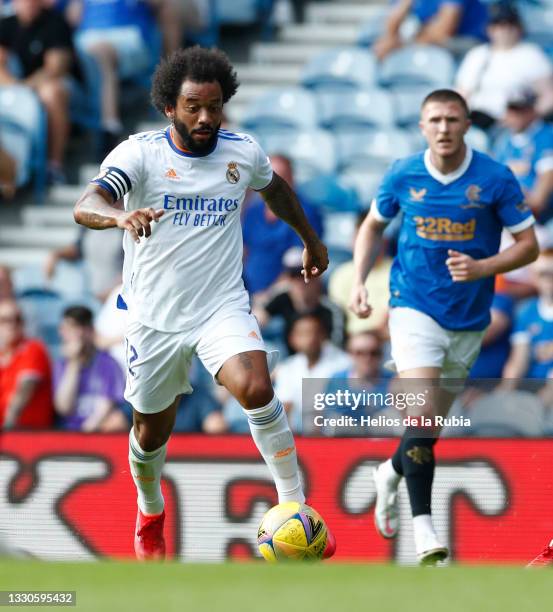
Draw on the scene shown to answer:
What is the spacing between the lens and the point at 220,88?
7027mm

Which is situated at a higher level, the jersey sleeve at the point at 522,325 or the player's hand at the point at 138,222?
the jersey sleeve at the point at 522,325

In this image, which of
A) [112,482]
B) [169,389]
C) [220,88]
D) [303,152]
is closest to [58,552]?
[112,482]

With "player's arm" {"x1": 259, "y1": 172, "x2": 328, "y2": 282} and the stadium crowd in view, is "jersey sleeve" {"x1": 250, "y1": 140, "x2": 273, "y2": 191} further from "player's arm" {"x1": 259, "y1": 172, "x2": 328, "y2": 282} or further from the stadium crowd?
the stadium crowd

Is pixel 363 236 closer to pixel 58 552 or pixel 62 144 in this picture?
pixel 58 552

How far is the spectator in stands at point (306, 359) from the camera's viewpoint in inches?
428

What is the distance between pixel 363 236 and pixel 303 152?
540cm

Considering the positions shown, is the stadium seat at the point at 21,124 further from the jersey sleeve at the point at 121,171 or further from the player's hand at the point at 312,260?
the jersey sleeve at the point at 121,171

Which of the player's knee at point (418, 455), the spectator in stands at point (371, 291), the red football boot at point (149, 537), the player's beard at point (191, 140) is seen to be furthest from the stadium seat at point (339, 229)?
the player's beard at point (191, 140)

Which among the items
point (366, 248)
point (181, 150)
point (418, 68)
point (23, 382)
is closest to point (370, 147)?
point (418, 68)

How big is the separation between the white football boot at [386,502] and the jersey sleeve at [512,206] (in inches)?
58.9

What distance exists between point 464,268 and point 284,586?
8.63 feet

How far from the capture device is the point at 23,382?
37.8 ft

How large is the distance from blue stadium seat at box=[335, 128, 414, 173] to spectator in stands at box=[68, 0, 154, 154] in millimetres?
2208

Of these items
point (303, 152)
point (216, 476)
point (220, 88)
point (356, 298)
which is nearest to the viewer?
point (220, 88)
